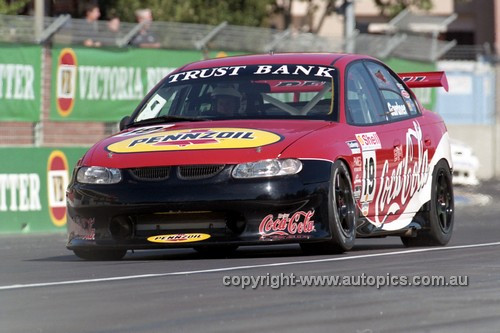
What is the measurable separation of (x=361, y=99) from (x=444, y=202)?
141cm

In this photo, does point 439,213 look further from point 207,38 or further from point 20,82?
point 207,38

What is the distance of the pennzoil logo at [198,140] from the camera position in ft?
30.9

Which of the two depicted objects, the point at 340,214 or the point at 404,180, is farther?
the point at 404,180

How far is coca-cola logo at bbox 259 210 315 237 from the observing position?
9289 mm

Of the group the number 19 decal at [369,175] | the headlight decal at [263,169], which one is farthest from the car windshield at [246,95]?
the headlight decal at [263,169]

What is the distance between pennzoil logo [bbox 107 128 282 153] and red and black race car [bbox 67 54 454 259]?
13 millimetres

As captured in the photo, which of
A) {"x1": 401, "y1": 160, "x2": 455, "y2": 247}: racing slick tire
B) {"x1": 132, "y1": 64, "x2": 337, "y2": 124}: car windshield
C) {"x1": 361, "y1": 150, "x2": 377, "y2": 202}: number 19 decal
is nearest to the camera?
{"x1": 361, "y1": 150, "x2": 377, "y2": 202}: number 19 decal

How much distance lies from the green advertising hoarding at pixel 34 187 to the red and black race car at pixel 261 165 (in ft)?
16.2

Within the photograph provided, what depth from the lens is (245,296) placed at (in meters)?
7.06

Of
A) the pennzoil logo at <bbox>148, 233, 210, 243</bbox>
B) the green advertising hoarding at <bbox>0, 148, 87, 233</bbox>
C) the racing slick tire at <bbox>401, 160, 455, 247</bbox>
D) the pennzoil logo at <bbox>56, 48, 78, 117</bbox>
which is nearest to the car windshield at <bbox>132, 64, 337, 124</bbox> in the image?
the pennzoil logo at <bbox>148, 233, 210, 243</bbox>

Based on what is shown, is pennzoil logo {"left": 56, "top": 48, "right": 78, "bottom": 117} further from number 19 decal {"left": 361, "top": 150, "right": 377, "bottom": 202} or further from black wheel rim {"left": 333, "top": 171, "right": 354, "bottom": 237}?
black wheel rim {"left": 333, "top": 171, "right": 354, "bottom": 237}

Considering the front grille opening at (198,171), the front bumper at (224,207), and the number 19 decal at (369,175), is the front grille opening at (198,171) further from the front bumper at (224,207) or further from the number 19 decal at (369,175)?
the number 19 decal at (369,175)

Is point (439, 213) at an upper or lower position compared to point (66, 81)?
lower

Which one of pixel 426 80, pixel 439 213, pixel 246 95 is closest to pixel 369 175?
pixel 246 95
